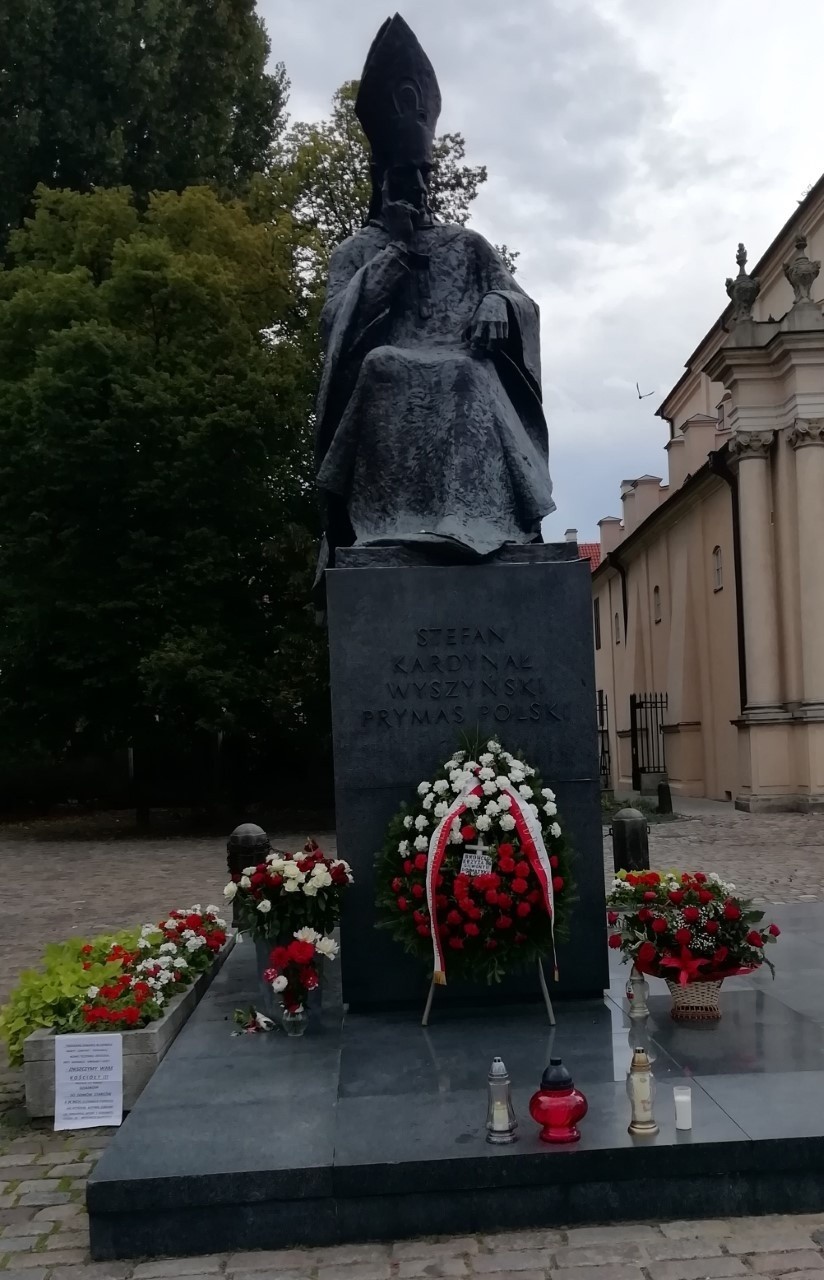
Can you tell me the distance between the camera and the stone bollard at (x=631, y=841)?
1047cm

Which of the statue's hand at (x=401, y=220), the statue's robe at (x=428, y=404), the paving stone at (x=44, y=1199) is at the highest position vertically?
the statue's hand at (x=401, y=220)

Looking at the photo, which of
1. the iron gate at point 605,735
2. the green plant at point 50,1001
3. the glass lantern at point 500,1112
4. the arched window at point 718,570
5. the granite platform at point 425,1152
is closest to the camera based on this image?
the granite platform at point 425,1152

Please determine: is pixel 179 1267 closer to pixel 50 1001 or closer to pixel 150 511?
pixel 50 1001

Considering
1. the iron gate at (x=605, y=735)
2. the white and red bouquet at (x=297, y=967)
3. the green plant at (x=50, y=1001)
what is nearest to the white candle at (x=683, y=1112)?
the white and red bouquet at (x=297, y=967)

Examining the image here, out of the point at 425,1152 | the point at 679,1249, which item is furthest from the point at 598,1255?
the point at 425,1152

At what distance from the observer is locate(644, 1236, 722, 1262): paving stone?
145 inches

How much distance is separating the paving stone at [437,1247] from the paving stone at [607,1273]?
31cm

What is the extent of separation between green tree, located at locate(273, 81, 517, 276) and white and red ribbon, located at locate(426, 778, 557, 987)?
20.2 m

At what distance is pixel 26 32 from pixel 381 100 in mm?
22837

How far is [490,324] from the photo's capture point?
21.5 feet

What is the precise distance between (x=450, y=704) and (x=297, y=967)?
1.50 meters

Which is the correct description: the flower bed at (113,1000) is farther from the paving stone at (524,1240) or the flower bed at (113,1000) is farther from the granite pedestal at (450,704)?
the paving stone at (524,1240)

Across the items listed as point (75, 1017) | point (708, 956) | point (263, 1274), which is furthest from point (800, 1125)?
point (75, 1017)

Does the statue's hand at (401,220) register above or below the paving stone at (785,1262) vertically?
above
